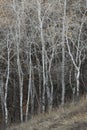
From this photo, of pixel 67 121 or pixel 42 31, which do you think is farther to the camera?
pixel 42 31

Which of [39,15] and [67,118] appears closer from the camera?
[67,118]

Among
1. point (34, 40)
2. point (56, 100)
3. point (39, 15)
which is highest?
point (39, 15)

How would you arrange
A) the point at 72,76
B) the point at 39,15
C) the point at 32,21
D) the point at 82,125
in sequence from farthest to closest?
the point at 72,76 → the point at 32,21 → the point at 39,15 → the point at 82,125

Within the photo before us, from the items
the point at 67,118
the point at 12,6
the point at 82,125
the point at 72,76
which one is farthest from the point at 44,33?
the point at 82,125

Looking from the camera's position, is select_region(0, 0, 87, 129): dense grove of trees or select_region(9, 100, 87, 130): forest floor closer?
select_region(9, 100, 87, 130): forest floor

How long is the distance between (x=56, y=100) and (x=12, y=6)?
960 centimetres

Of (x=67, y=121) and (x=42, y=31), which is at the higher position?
(x=42, y=31)

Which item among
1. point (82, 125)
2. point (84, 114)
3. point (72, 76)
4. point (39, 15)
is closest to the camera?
point (82, 125)

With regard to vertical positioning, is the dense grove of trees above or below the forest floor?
above

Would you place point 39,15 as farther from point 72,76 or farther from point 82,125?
point 82,125

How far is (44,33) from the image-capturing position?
26219 millimetres

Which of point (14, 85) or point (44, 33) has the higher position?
point (44, 33)

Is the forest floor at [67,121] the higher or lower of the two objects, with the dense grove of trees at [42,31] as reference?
lower

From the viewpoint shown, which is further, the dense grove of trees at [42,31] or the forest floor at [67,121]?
the dense grove of trees at [42,31]
